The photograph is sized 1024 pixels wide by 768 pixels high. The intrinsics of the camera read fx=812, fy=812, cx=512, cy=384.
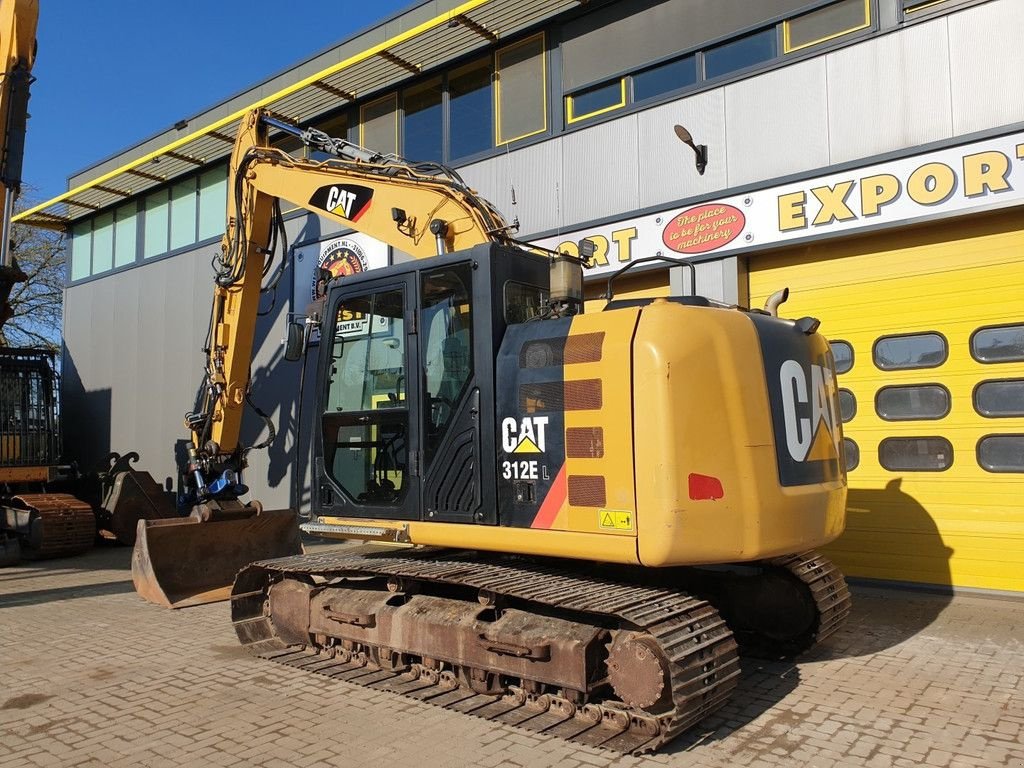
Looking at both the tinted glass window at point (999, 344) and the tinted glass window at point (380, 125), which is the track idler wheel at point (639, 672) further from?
the tinted glass window at point (380, 125)

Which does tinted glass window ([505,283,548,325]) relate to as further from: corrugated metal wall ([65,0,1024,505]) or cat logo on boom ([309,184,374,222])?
corrugated metal wall ([65,0,1024,505])

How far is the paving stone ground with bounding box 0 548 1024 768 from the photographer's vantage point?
13.3 ft

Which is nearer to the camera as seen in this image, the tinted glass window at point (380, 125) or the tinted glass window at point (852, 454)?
the tinted glass window at point (852, 454)

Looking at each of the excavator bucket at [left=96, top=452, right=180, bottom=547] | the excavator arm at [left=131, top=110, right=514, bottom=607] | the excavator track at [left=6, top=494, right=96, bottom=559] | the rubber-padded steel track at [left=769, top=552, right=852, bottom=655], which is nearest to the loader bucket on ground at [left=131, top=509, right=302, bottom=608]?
the excavator arm at [left=131, top=110, right=514, bottom=607]

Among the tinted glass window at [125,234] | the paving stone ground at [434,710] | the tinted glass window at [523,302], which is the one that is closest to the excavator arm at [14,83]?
the paving stone ground at [434,710]

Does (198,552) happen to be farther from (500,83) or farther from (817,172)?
(817,172)

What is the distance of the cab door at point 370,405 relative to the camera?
533 cm

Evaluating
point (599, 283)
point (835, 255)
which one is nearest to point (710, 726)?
point (835, 255)

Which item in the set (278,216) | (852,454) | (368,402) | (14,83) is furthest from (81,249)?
(852,454)

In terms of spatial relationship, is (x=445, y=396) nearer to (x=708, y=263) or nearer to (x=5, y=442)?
(x=708, y=263)

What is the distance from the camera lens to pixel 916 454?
7.69 metres

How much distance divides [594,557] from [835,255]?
5.23 meters

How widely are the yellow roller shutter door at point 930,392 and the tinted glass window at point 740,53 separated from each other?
215cm

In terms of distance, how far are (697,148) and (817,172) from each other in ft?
4.29
